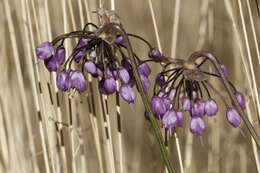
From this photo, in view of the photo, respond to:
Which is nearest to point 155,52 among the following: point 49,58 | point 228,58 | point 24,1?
point 49,58

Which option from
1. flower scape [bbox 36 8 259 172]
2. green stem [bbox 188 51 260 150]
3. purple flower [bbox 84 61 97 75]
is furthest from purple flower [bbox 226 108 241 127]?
purple flower [bbox 84 61 97 75]

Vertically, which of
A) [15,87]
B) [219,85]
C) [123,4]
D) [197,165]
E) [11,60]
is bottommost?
[197,165]

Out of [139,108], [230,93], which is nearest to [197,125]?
[230,93]

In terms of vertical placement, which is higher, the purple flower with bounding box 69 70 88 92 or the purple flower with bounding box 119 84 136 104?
the purple flower with bounding box 69 70 88 92

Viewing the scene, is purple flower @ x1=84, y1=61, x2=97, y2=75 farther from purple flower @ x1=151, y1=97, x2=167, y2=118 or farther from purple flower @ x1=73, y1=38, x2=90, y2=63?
purple flower @ x1=151, y1=97, x2=167, y2=118

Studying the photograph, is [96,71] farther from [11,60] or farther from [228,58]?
[228,58]

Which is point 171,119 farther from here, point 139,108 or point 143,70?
point 139,108
